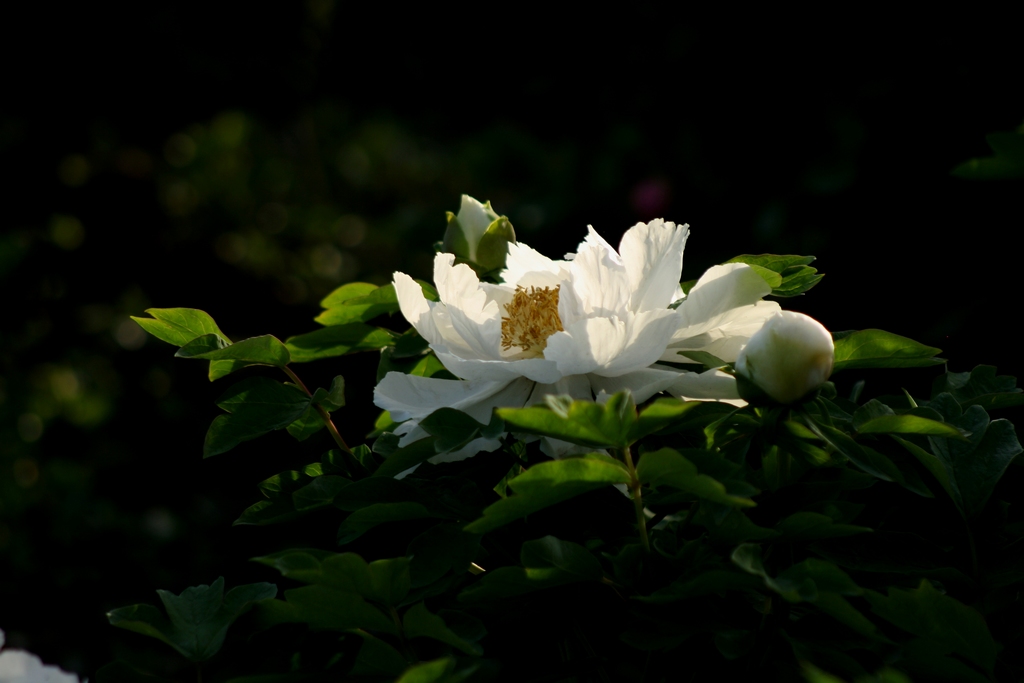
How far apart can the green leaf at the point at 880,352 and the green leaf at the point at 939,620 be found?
141mm

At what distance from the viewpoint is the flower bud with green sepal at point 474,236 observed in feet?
2.34

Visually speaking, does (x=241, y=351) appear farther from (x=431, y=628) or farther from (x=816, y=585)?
(x=816, y=585)

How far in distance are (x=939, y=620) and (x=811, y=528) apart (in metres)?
0.08

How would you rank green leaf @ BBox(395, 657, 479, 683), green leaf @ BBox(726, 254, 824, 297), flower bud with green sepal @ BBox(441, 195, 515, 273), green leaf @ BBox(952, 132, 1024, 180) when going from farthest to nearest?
green leaf @ BBox(952, 132, 1024, 180)
flower bud with green sepal @ BBox(441, 195, 515, 273)
green leaf @ BBox(726, 254, 824, 297)
green leaf @ BBox(395, 657, 479, 683)

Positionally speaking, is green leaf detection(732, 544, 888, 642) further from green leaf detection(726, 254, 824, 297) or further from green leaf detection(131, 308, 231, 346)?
green leaf detection(131, 308, 231, 346)

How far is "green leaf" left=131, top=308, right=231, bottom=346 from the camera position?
0.63 metres

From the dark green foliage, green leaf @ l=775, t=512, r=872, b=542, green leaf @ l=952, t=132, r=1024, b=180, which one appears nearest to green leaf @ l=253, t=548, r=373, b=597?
the dark green foliage

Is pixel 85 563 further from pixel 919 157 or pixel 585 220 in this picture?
pixel 919 157

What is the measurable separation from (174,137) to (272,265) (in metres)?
0.76

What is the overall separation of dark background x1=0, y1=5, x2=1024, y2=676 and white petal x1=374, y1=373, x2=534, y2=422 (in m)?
0.18

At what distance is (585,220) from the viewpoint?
6.73 feet

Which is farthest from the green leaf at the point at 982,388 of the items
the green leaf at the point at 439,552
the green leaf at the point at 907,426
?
the green leaf at the point at 439,552

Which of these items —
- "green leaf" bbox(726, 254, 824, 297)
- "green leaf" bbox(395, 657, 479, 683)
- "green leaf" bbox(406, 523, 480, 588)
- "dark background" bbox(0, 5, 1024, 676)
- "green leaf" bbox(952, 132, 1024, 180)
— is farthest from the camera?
"dark background" bbox(0, 5, 1024, 676)

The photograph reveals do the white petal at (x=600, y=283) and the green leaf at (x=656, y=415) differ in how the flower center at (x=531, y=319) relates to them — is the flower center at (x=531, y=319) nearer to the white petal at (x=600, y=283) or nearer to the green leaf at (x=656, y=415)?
the white petal at (x=600, y=283)
